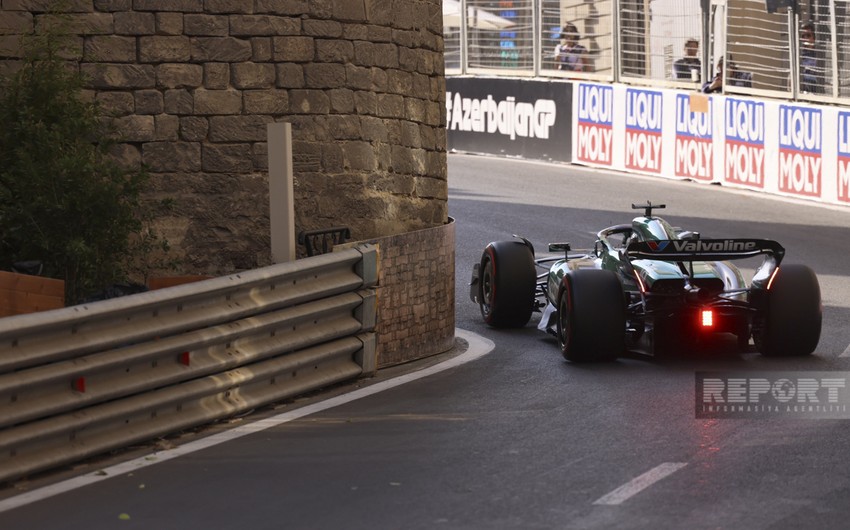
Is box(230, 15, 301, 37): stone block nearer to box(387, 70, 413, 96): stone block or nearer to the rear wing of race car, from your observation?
box(387, 70, 413, 96): stone block

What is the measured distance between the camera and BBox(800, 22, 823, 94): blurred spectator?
2262 centimetres

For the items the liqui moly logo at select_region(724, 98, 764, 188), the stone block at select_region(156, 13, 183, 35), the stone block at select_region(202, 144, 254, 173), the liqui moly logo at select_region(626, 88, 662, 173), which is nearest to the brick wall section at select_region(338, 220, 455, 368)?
the stone block at select_region(202, 144, 254, 173)

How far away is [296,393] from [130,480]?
2111 mm

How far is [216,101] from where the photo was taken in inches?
436

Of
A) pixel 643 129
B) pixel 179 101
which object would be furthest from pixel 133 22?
pixel 643 129

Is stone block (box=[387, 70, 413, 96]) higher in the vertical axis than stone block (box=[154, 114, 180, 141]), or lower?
higher

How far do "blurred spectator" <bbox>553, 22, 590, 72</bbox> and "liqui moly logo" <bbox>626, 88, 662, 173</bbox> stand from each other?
2139 mm

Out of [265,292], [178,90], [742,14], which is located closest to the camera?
[265,292]

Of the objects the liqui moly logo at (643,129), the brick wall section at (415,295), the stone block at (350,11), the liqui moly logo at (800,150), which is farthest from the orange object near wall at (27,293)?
the liqui moly logo at (643,129)

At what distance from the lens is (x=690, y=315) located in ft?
35.3

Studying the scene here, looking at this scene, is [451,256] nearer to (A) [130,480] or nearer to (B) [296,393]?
(B) [296,393]

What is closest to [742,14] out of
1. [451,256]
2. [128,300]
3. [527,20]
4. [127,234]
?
[527,20]

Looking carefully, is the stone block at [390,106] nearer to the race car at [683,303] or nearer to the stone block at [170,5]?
the stone block at [170,5]

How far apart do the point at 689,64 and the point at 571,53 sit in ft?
11.0
